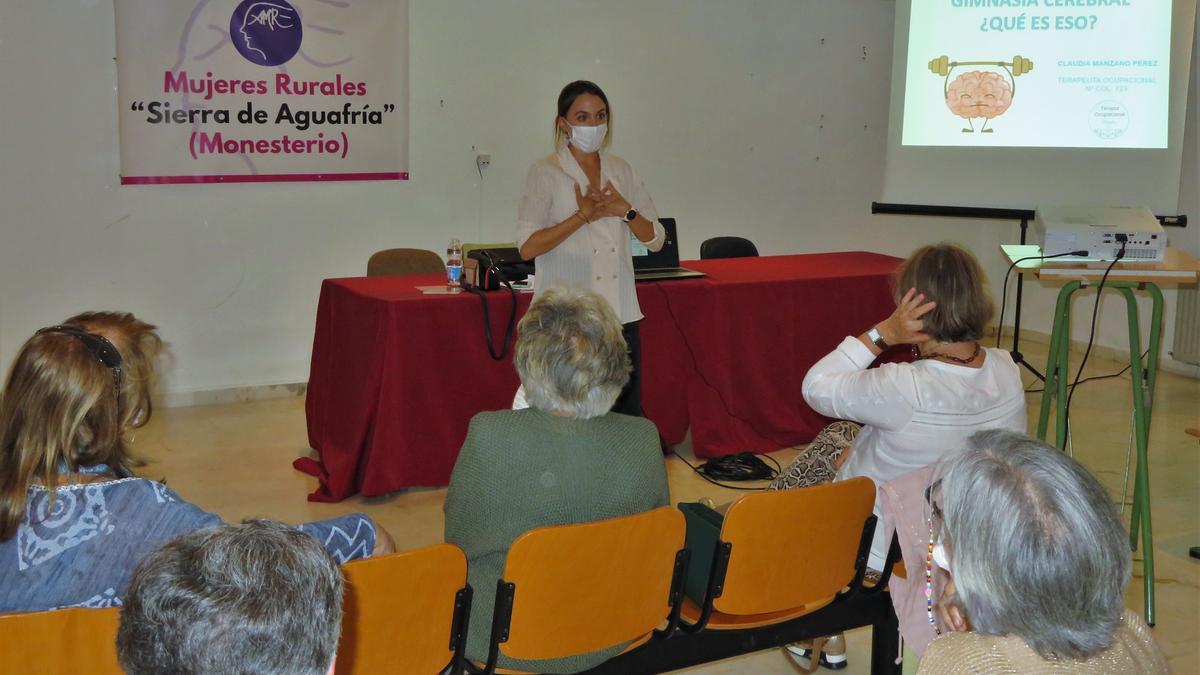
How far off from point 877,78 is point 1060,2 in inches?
80.6

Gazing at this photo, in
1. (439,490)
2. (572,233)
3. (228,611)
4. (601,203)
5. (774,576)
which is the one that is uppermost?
(601,203)

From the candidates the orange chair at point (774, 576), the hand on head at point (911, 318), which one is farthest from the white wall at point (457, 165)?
the orange chair at point (774, 576)

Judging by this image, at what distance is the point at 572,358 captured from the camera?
2.26 meters

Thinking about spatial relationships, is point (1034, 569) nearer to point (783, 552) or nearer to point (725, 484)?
point (783, 552)

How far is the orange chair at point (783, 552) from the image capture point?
2.23 metres

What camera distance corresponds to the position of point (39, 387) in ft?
5.66

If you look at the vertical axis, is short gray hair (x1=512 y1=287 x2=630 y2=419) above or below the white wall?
below

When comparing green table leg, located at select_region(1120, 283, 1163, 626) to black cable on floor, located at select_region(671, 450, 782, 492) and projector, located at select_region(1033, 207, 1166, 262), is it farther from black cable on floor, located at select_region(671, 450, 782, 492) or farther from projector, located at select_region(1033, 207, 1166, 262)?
black cable on floor, located at select_region(671, 450, 782, 492)

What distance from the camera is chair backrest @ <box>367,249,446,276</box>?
16.7 ft

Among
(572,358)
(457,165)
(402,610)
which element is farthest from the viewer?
(457,165)

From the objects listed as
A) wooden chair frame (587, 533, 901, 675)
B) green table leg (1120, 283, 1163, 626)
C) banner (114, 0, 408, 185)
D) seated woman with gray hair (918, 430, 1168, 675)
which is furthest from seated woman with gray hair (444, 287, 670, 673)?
banner (114, 0, 408, 185)

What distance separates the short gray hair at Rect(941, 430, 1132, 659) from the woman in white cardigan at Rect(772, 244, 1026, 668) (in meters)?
1.09

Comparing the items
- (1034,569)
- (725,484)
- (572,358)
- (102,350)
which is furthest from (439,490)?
(1034,569)

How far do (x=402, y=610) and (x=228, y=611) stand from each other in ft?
3.00
